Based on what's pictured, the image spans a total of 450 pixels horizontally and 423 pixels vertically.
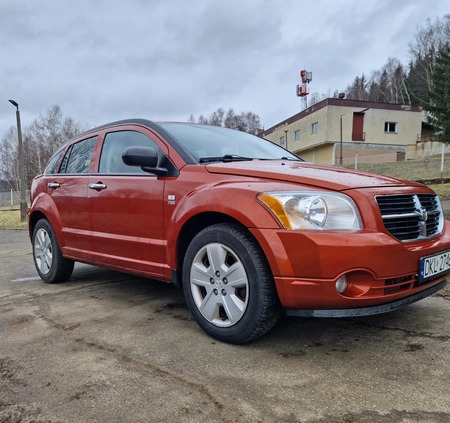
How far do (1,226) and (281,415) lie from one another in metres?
15.7

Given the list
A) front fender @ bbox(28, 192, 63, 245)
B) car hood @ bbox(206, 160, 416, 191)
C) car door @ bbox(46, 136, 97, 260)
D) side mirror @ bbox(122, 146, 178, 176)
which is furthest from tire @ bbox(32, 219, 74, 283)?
car hood @ bbox(206, 160, 416, 191)

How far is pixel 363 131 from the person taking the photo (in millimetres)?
34312

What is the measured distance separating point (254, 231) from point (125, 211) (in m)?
1.36

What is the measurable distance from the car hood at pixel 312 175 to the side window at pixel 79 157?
170 cm

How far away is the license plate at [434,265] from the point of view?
2.33 metres

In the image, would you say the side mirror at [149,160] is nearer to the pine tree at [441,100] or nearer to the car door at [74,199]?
the car door at [74,199]

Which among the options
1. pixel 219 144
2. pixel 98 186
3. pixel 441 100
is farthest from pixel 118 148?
pixel 441 100

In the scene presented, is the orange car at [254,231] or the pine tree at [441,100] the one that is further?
the pine tree at [441,100]

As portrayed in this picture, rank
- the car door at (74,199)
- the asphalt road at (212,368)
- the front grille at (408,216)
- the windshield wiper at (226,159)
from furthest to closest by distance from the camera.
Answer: the car door at (74,199)
the windshield wiper at (226,159)
the front grille at (408,216)
the asphalt road at (212,368)

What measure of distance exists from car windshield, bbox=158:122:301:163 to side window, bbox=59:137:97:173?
1.01 meters

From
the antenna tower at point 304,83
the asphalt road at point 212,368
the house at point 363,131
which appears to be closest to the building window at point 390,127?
the house at point 363,131

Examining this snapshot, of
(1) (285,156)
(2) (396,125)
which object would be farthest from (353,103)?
(1) (285,156)

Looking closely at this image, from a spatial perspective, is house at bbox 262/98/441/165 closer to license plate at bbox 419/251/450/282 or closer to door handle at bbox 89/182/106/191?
door handle at bbox 89/182/106/191

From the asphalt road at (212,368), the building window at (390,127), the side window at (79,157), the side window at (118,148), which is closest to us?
the asphalt road at (212,368)
